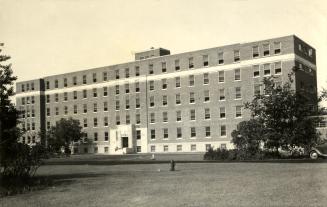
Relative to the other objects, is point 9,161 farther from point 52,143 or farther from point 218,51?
point 218,51

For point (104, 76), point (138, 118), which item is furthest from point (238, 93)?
point (104, 76)

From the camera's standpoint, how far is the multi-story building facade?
57.9 m

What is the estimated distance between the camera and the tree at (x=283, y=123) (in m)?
33.9

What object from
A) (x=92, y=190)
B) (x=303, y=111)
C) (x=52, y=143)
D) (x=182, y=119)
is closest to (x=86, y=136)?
(x=182, y=119)

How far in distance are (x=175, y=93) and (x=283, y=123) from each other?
31.3m

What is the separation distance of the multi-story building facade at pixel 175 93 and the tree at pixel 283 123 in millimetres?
19854

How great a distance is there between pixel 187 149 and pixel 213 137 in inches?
173

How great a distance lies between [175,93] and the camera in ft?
213

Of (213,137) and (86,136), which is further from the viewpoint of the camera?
(86,136)

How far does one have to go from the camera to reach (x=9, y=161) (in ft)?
57.5

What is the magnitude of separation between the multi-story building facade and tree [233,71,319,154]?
19.9 m

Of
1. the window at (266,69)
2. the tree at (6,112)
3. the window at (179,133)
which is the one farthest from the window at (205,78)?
the tree at (6,112)

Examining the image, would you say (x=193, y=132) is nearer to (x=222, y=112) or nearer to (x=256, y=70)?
(x=222, y=112)

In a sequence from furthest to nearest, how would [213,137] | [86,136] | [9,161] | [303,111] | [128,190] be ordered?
[86,136]
[213,137]
[303,111]
[9,161]
[128,190]
